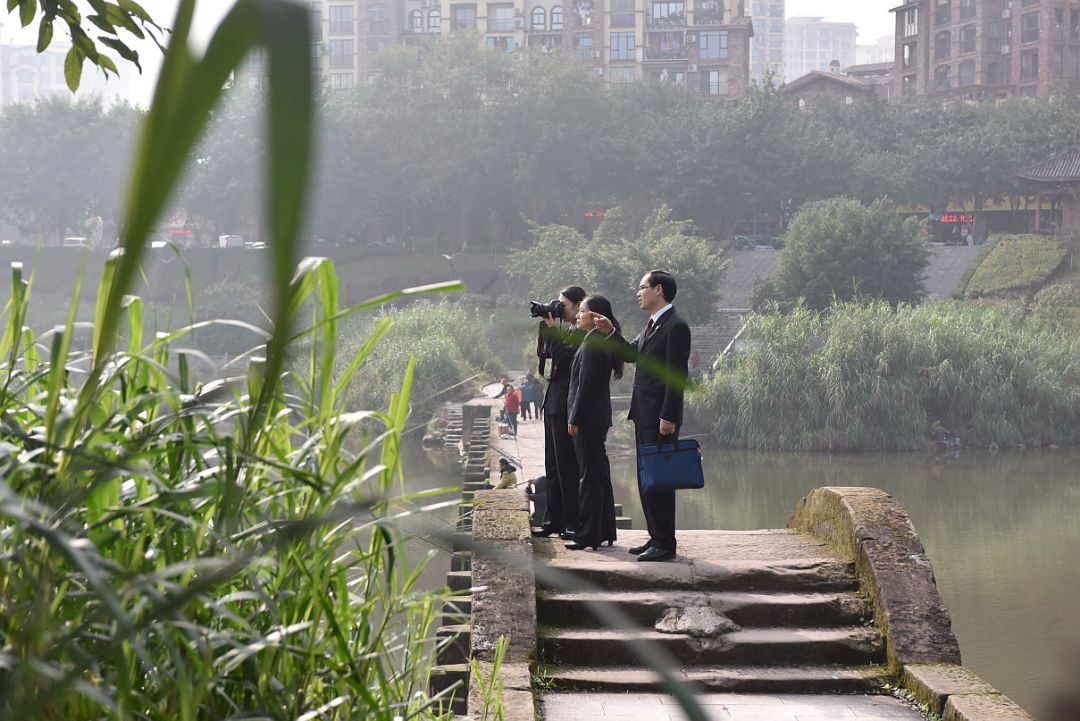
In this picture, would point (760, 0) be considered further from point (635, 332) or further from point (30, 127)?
point (635, 332)

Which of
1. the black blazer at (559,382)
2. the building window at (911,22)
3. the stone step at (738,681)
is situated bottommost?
the stone step at (738,681)

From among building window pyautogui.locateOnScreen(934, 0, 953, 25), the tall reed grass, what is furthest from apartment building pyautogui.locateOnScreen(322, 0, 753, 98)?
the tall reed grass

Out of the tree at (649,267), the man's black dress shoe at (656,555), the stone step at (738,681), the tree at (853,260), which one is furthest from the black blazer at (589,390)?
the tree at (853,260)

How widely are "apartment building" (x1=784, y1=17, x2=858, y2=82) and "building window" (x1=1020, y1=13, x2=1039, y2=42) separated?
10007cm

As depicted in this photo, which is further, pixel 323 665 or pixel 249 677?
pixel 323 665

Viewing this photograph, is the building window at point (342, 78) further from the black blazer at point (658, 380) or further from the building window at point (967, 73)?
the black blazer at point (658, 380)

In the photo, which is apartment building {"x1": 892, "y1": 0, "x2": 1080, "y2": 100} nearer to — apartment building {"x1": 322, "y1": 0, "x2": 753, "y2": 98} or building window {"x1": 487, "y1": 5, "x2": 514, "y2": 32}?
apartment building {"x1": 322, "y1": 0, "x2": 753, "y2": 98}

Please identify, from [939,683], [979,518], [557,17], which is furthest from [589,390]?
[557,17]

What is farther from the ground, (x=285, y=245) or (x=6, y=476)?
(x=285, y=245)

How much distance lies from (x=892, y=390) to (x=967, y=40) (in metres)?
31.6

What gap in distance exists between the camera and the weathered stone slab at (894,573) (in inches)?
177

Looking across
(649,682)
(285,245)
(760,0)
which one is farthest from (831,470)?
(760,0)

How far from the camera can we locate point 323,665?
1.75m

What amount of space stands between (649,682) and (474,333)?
85.7 feet
